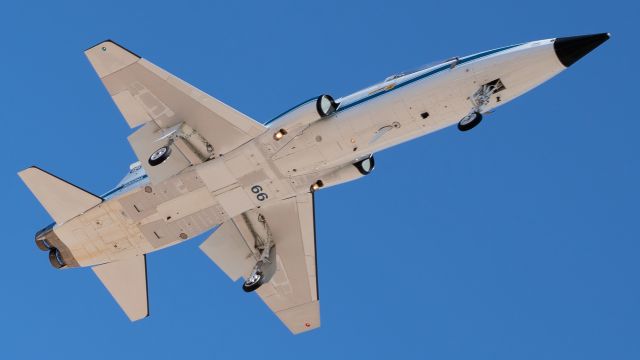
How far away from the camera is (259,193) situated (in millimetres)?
34062

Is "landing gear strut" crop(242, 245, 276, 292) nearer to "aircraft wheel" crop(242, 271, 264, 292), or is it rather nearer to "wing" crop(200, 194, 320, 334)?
"aircraft wheel" crop(242, 271, 264, 292)

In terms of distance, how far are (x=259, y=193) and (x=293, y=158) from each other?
2.23 meters

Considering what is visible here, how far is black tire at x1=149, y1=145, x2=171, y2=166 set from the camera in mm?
31406

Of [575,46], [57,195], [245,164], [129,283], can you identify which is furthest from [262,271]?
[575,46]

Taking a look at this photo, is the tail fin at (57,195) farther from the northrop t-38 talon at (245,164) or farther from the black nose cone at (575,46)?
the black nose cone at (575,46)

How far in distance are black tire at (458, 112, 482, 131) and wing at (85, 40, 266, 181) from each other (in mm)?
7253

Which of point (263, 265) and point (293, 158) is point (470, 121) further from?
point (263, 265)

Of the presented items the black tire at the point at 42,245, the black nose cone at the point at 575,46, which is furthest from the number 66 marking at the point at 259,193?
the black nose cone at the point at 575,46

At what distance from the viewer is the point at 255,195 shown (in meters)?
34.2

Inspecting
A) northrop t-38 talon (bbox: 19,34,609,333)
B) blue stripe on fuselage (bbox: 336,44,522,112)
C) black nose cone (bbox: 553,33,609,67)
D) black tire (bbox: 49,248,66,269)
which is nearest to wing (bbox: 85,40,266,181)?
northrop t-38 talon (bbox: 19,34,609,333)

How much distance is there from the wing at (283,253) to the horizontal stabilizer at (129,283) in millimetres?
2636

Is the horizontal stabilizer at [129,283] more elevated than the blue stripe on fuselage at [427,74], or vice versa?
the blue stripe on fuselage at [427,74]

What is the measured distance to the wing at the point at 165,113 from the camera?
1266 inches

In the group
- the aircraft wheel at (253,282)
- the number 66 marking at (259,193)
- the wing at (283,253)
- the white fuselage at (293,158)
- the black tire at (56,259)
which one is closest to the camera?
the white fuselage at (293,158)
